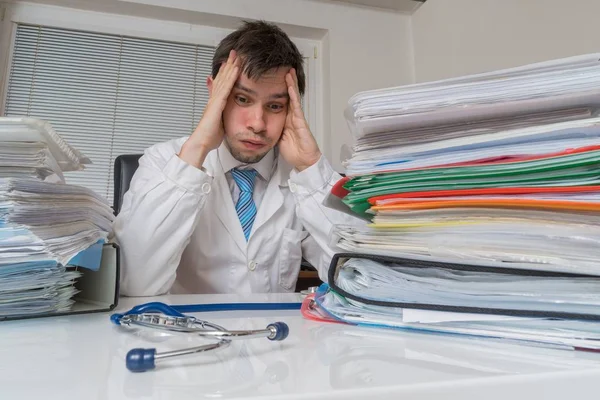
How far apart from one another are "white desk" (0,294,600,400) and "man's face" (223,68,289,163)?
753 millimetres

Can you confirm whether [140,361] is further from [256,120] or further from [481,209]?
[256,120]

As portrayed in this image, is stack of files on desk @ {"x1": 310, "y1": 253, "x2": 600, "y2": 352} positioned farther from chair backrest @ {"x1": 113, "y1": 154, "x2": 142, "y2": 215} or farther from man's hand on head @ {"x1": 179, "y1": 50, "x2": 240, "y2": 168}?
chair backrest @ {"x1": 113, "y1": 154, "x2": 142, "y2": 215}

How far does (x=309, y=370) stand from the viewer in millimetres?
214

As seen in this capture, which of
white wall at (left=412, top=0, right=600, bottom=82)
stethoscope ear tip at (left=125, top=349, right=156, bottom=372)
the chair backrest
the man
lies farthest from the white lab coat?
white wall at (left=412, top=0, right=600, bottom=82)

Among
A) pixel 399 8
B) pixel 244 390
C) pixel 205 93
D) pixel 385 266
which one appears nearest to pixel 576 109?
pixel 385 266

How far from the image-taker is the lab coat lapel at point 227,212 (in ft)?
3.49

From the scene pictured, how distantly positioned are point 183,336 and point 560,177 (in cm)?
31

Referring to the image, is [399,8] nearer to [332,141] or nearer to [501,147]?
[332,141]

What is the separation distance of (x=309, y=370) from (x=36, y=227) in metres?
0.31

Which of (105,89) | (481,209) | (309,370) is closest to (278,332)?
(309,370)

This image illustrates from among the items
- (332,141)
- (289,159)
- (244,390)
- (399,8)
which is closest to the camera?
(244,390)

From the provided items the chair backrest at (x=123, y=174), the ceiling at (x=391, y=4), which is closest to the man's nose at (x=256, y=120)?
the chair backrest at (x=123, y=174)

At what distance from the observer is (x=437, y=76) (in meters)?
2.01

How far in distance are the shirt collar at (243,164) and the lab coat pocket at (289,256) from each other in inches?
7.7
